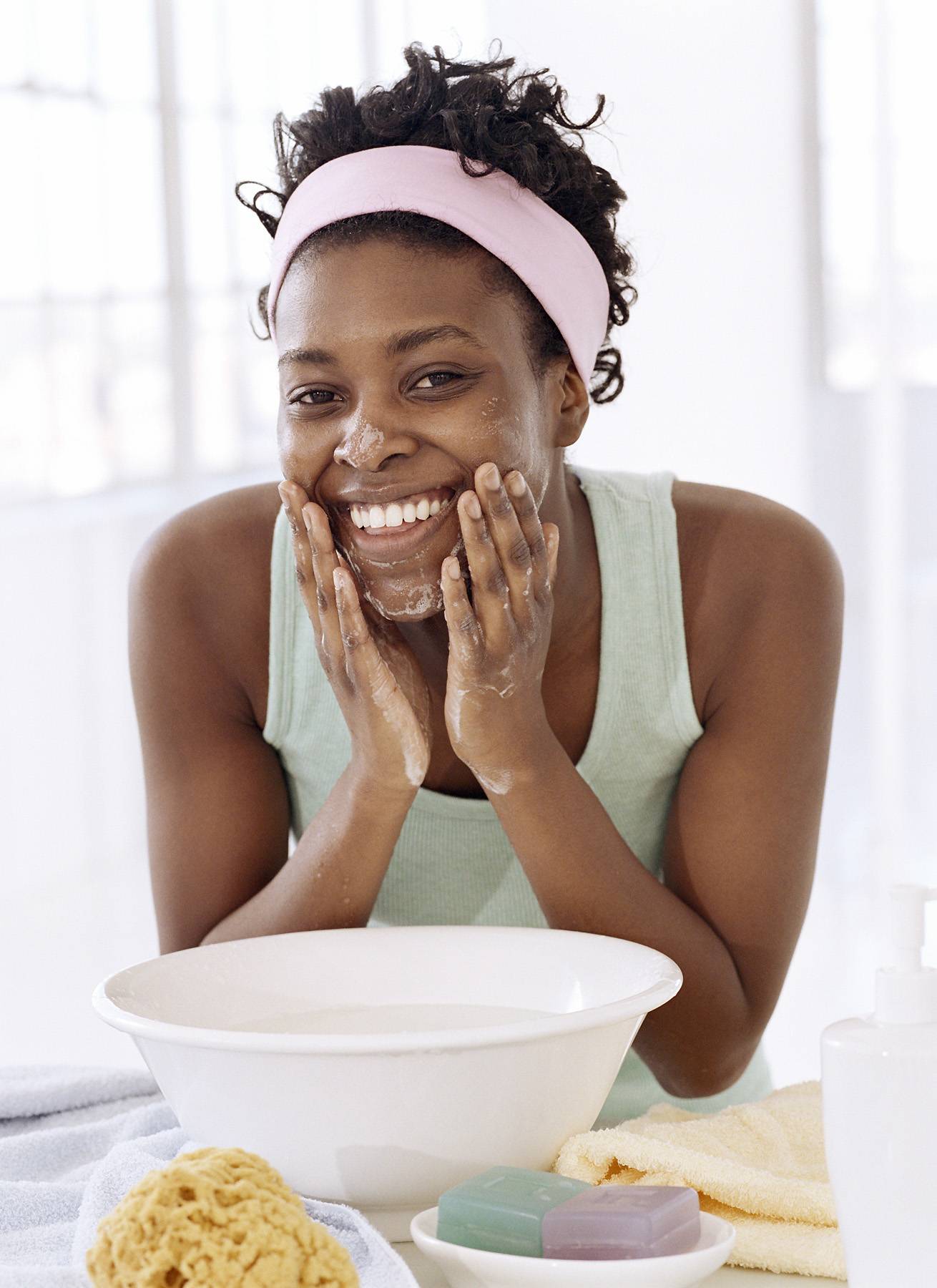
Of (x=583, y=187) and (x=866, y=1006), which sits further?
(x=866, y=1006)

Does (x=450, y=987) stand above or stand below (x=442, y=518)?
below

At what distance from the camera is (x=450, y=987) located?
0.79m

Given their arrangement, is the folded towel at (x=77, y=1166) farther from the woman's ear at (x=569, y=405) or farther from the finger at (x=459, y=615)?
the woman's ear at (x=569, y=405)

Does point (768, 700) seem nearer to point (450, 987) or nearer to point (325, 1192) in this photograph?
point (450, 987)

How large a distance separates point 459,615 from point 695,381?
2.13 m

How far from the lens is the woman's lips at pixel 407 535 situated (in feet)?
3.12

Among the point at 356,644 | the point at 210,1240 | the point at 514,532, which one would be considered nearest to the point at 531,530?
the point at 514,532

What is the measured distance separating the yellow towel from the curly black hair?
1.72ft

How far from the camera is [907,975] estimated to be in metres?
0.51

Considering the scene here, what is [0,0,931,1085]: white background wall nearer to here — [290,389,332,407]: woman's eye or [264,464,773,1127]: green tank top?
[264,464,773,1127]: green tank top

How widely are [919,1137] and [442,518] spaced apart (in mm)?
541

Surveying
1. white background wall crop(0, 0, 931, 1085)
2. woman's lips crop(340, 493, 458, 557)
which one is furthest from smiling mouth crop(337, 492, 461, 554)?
white background wall crop(0, 0, 931, 1085)

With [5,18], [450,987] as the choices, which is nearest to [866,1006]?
[450,987]

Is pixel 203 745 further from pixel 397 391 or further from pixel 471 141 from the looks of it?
pixel 471 141
